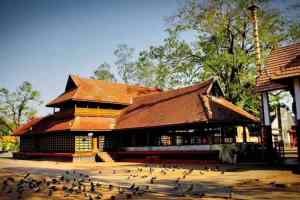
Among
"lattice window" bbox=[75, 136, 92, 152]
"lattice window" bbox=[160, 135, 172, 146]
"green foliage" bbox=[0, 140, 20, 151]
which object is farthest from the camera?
"green foliage" bbox=[0, 140, 20, 151]

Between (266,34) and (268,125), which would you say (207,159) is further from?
(266,34)

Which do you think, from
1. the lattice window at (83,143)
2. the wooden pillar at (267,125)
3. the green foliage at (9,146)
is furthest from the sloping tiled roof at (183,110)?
the green foliage at (9,146)

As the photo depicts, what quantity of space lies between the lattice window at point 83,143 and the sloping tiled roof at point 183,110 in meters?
3.00

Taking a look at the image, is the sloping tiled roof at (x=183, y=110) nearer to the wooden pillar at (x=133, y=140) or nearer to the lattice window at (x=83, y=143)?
the wooden pillar at (x=133, y=140)

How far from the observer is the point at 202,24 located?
Answer: 31938 millimetres

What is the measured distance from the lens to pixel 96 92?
3319 cm

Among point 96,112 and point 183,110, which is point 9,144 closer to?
point 96,112

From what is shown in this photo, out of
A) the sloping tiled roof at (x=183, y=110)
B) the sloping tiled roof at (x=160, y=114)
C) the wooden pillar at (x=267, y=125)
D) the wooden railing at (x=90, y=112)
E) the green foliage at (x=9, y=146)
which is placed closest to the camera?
the wooden pillar at (x=267, y=125)

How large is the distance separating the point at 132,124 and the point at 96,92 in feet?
22.4

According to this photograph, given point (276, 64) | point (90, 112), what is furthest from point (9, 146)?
point (276, 64)

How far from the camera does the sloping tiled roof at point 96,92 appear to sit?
104 ft

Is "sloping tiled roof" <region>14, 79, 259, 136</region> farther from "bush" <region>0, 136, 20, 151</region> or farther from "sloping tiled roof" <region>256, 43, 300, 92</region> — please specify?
"bush" <region>0, 136, 20, 151</region>

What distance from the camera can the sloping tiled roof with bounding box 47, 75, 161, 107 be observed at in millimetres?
31691

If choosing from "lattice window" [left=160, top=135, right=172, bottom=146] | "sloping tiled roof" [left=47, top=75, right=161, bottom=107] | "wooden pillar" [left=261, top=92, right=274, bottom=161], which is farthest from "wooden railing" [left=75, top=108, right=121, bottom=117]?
"wooden pillar" [left=261, top=92, right=274, bottom=161]
